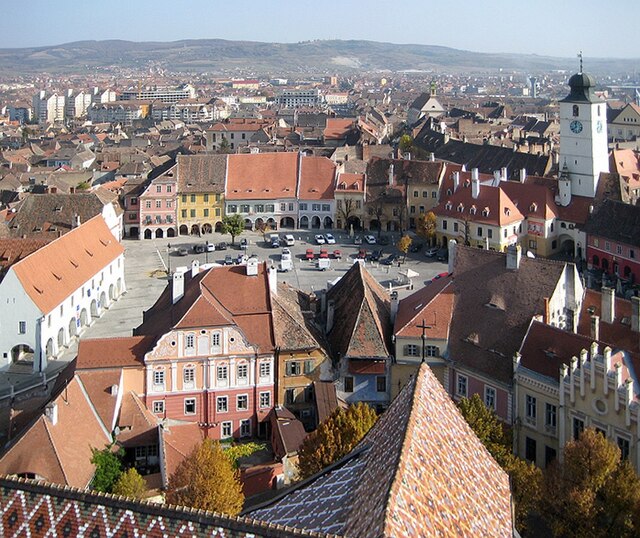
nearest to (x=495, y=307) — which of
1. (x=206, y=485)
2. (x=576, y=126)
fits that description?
(x=206, y=485)

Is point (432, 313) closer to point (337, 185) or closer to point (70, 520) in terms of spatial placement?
point (70, 520)

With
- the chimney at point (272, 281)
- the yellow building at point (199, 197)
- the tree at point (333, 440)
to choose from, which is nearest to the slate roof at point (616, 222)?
the chimney at point (272, 281)

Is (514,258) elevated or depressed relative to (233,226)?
elevated

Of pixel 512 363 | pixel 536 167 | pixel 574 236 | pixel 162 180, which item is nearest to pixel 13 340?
pixel 512 363

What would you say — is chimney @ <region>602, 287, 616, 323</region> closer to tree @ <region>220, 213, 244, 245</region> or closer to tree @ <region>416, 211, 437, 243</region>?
tree @ <region>416, 211, 437, 243</region>

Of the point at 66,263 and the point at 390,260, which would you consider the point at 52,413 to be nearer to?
the point at 66,263

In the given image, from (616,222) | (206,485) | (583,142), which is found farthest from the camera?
(583,142)
